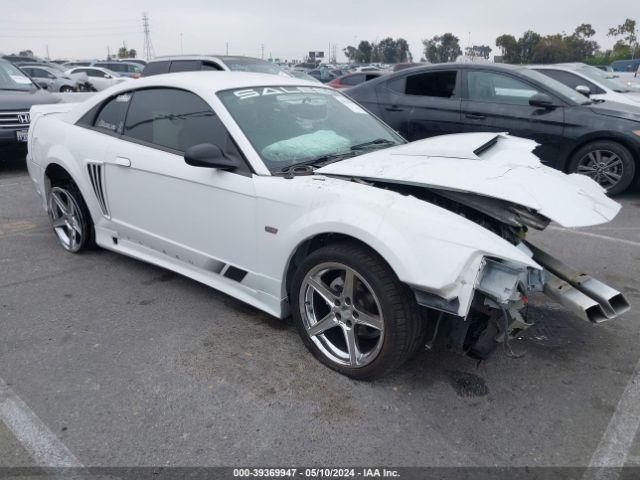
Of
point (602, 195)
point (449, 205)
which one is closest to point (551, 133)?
point (602, 195)

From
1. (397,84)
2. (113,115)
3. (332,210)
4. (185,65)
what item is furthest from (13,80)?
(332,210)

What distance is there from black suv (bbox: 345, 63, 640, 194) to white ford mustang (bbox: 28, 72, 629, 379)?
125 inches

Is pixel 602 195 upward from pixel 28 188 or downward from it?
upward

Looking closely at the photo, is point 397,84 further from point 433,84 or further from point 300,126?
point 300,126

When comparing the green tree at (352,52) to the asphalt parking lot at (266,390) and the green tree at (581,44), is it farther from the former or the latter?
the asphalt parking lot at (266,390)

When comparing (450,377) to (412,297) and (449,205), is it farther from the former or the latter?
(449,205)

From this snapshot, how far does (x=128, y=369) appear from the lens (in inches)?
113

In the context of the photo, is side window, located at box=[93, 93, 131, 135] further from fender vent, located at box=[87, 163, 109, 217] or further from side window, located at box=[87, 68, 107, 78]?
side window, located at box=[87, 68, 107, 78]

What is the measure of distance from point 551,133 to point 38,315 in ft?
19.5

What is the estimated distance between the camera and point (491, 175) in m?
2.67

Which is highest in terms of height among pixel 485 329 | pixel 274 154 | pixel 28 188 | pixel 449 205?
pixel 274 154

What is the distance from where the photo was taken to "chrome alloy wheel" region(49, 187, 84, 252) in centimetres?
442

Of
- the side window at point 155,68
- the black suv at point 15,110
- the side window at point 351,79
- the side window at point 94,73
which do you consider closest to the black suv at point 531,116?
the side window at point 155,68

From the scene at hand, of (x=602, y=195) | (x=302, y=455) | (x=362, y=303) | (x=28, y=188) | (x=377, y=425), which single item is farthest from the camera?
(x=28, y=188)
